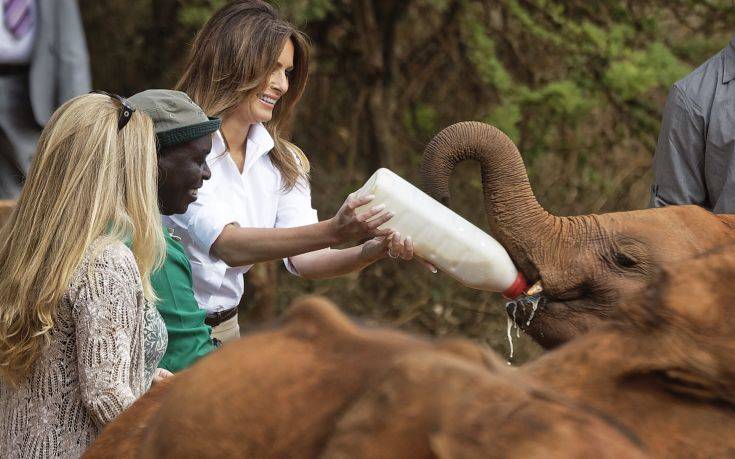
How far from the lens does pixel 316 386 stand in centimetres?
91

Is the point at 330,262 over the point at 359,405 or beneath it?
beneath

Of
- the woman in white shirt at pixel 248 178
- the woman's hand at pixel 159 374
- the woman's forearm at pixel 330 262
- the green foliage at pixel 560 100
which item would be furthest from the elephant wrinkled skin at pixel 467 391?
the green foliage at pixel 560 100

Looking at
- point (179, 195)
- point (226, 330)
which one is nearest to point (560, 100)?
point (226, 330)

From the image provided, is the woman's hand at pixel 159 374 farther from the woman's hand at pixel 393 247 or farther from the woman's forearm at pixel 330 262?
the woman's forearm at pixel 330 262

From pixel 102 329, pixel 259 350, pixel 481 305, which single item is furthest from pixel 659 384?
pixel 481 305

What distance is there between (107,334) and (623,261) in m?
1.52

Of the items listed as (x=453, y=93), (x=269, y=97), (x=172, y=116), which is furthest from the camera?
(x=453, y=93)

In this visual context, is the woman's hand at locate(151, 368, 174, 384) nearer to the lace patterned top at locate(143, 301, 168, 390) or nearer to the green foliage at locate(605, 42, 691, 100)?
the lace patterned top at locate(143, 301, 168, 390)

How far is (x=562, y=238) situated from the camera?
312 cm

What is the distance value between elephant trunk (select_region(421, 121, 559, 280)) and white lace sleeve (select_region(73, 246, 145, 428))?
130cm

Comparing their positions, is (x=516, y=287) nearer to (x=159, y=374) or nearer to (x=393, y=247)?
(x=393, y=247)

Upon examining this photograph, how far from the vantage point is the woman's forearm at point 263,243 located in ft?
9.96

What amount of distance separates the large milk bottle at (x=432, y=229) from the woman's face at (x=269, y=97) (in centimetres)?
67

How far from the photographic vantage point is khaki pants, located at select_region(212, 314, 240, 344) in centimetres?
318
